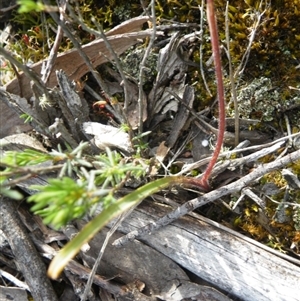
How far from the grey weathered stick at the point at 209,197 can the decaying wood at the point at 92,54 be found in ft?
2.92

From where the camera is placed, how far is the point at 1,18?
9.43 ft

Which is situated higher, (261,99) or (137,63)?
(137,63)

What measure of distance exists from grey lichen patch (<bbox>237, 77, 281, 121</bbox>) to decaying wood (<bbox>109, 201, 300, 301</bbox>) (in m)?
0.61

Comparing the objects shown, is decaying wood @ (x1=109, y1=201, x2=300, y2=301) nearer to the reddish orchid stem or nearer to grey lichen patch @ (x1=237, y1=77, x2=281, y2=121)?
the reddish orchid stem

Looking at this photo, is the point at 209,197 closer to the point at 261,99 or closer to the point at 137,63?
the point at 261,99

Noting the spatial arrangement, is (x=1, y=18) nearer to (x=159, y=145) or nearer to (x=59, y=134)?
(x=59, y=134)

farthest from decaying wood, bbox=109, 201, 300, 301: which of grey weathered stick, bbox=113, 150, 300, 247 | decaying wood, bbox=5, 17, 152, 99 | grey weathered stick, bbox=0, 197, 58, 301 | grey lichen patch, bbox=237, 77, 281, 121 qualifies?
decaying wood, bbox=5, 17, 152, 99

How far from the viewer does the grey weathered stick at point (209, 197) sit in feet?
7.12

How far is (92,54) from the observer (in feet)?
8.41

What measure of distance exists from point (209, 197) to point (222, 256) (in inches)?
11.2

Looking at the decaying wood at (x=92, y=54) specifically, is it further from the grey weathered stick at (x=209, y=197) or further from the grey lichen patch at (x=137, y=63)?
the grey weathered stick at (x=209, y=197)

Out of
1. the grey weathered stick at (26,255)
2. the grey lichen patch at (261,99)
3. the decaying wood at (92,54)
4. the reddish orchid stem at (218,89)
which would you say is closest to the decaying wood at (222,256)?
the reddish orchid stem at (218,89)

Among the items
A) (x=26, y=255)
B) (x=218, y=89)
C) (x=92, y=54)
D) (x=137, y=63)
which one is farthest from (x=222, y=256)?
(x=92, y=54)

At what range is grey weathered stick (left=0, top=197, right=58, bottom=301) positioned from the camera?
2439 millimetres
